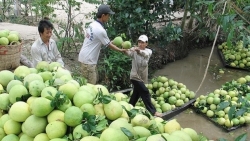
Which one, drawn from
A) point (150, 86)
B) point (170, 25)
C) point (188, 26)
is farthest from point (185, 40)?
point (150, 86)

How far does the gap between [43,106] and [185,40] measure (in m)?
6.38

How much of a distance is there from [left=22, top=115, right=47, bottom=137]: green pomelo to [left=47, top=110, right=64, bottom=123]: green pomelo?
51 mm

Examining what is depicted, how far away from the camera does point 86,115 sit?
1708mm

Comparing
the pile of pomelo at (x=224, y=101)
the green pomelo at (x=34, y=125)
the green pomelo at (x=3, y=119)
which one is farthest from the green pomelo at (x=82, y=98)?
the pile of pomelo at (x=224, y=101)

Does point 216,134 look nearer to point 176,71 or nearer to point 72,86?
point 176,71

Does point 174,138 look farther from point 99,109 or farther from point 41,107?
point 41,107

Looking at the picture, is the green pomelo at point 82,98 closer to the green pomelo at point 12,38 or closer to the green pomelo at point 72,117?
the green pomelo at point 72,117

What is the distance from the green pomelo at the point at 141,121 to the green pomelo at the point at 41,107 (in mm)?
511

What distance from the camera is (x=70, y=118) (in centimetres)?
165

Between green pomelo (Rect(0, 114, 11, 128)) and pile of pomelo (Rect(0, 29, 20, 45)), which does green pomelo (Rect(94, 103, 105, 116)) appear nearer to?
green pomelo (Rect(0, 114, 11, 128))

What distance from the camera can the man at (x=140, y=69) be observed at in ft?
13.9

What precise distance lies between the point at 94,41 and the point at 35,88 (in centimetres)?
251

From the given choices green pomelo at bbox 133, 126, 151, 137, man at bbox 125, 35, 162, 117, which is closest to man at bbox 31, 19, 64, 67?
man at bbox 125, 35, 162, 117

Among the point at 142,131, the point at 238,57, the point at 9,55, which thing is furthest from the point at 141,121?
the point at 238,57
